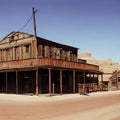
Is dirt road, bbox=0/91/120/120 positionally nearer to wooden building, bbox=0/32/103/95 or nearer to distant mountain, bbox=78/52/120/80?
wooden building, bbox=0/32/103/95

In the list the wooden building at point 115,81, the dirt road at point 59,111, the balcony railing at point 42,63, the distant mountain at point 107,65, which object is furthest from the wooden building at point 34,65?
the distant mountain at point 107,65

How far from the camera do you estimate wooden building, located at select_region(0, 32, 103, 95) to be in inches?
1218

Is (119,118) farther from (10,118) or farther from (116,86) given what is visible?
(116,86)

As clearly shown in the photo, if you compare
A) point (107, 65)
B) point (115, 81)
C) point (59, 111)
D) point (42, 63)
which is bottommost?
point (59, 111)

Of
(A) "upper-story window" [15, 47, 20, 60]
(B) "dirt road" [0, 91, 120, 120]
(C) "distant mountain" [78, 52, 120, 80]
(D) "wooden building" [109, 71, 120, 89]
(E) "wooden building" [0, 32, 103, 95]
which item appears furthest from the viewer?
(C) "distant mountain" [78, 52, 120, 80]

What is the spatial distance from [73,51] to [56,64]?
42.0 feet

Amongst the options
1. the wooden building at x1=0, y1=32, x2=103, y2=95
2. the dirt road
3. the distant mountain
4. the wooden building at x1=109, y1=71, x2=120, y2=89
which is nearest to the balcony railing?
the wooden building at x1=0, y1=32, x2=103, y2=95

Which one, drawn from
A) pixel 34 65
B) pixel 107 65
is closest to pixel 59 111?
pixel 34 65

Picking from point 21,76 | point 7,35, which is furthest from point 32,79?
point 7,35

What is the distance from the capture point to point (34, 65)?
1185 inches

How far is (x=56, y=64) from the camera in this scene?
30.3 meters

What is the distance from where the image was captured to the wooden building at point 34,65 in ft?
101

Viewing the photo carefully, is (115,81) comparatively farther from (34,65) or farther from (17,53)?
(34,65)

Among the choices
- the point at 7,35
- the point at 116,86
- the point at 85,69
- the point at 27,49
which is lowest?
the point at 116,86
